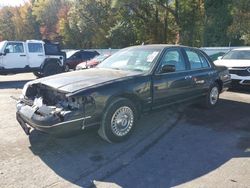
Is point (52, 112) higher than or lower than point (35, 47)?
lower

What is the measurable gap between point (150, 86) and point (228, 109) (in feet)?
9.62

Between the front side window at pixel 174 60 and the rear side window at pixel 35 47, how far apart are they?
32.5 ft

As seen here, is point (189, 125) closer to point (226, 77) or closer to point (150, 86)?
point (150, 86)

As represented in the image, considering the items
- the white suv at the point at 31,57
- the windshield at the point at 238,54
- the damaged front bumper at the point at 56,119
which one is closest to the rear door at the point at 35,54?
the white suv at the point at 31,57

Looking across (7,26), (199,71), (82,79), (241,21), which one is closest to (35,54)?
(199,71)

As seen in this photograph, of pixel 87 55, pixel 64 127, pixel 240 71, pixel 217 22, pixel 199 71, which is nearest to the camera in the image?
pixel 64 127

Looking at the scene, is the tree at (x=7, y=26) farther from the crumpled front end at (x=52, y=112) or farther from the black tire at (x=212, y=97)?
the crumpled front end at (x=52, y=112)

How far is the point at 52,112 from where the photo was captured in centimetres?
457

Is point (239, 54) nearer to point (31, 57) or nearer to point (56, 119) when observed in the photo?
point (56, 119)

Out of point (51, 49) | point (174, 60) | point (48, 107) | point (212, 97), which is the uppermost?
point (51, 49)

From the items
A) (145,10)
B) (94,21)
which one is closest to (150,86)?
(145,10)

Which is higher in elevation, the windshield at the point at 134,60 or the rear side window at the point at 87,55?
the windshield at the point at 134,60

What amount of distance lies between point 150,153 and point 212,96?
3487 millimetres

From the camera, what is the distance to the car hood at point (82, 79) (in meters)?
4.75
